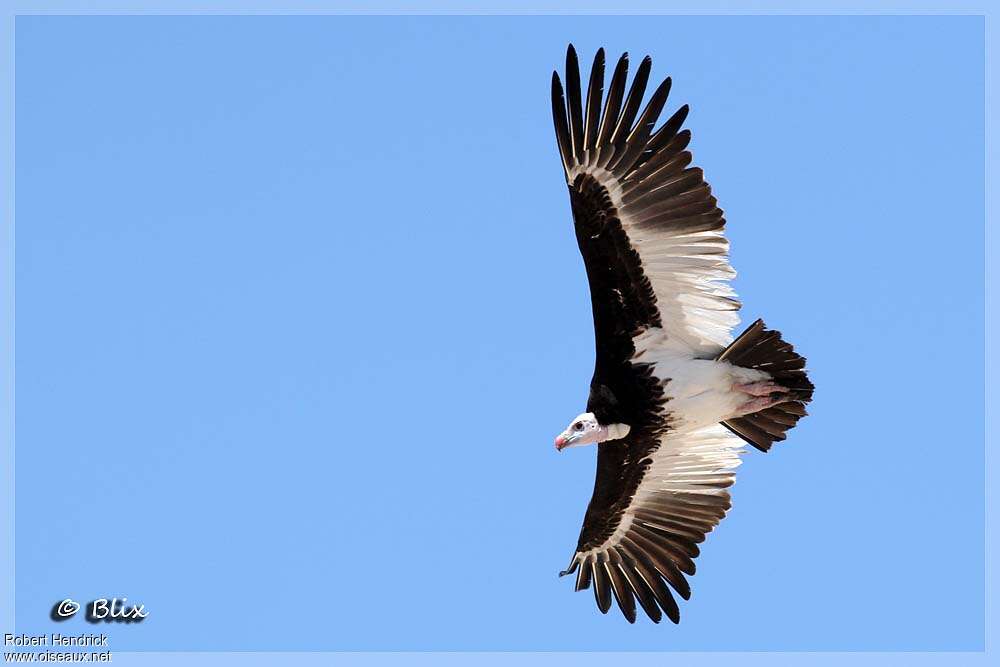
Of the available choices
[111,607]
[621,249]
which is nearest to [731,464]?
[621,249]

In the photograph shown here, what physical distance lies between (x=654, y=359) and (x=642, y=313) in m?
0.45

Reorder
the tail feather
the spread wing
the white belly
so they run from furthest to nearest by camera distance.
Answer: the white belly < the tail feather < the spread wing

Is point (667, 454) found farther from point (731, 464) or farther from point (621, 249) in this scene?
point (621, 249)

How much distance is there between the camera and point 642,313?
520 inches

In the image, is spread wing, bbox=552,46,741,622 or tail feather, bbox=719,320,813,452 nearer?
spread wing, bbox=552,46,741,622

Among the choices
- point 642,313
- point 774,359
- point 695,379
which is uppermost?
point 642,313

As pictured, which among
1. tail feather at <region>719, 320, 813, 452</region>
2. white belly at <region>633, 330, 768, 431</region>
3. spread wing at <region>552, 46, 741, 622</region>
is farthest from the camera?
white belly at <region>633, 330, 768, 431</region>

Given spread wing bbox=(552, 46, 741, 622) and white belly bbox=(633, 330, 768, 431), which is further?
white belly bbox=(633, 330, 768, 431)

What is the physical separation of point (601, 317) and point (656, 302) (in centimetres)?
49

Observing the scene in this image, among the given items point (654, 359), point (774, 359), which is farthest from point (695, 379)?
point (774, 359)

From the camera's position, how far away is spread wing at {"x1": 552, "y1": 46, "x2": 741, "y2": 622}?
12.7 m

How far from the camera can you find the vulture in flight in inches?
500

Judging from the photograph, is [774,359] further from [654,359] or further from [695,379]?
[654,359]

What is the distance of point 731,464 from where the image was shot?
47.3 ft
